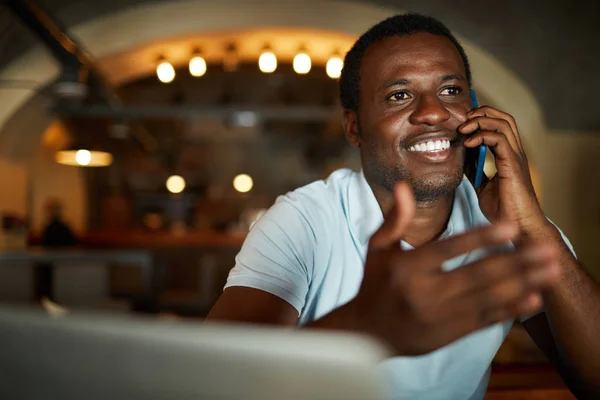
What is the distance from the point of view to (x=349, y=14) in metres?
4.94

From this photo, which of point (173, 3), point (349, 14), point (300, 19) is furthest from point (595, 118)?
point (173, 3)

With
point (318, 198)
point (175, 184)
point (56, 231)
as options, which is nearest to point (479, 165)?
point (318, 198)

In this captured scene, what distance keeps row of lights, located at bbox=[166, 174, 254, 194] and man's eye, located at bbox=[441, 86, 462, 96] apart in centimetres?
1012

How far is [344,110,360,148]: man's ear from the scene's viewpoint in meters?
1.51

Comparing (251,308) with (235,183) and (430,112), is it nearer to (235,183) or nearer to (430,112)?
(430,112)

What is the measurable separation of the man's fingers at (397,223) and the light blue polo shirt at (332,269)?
0.42 m

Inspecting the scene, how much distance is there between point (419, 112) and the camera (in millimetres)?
1232

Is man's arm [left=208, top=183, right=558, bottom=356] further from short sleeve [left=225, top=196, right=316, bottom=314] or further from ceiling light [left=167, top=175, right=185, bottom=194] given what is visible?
Result: ceiling light [left=167, top=175, right=185, bottom=194]

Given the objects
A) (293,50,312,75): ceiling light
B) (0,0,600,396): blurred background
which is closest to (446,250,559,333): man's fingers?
(0,0,600,396): blurred background

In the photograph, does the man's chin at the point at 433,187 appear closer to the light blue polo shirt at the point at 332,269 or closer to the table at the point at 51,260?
the light blue polo shirt at the point at 332,269

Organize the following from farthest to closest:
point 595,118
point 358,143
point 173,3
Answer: point 595,118 → point 173,3 → point 358,143

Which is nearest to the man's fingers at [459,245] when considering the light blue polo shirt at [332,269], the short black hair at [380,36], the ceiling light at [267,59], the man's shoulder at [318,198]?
the light blue polo shirt at [332,269]

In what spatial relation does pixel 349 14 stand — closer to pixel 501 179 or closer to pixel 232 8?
pixel 232 8

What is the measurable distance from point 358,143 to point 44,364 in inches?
49.0
